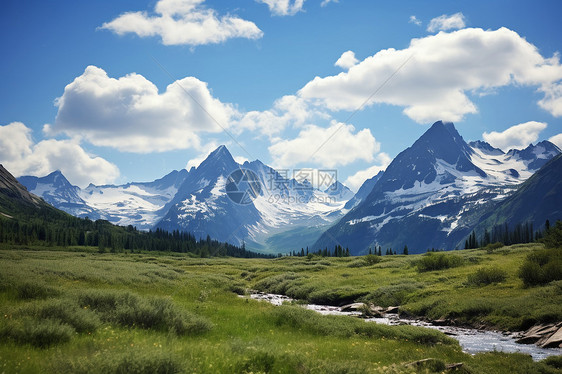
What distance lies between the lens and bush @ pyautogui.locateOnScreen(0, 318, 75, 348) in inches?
484

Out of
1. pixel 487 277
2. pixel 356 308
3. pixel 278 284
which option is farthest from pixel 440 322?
pixel 278 284

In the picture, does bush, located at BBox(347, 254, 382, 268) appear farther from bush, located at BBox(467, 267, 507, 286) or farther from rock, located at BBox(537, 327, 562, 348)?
rock, located at BBox(537, 327, 562, 348)

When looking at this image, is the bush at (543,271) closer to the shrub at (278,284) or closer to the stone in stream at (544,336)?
the stone in stream at (544,336)

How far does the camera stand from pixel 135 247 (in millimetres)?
192250

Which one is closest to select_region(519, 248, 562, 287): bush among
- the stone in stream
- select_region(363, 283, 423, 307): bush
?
select_region(363, 283, 423, 307): bush

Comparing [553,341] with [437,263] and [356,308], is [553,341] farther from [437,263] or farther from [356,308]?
[437,263]

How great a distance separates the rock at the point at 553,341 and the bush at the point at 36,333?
83.5 feet

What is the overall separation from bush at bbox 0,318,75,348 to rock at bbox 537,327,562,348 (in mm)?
25437

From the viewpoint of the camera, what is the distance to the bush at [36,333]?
1230 centimetres

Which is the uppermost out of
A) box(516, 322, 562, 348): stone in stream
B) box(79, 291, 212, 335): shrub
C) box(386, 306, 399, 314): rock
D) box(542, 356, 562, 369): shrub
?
box(79, 291, 212, 335): shrub

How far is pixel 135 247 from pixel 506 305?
188m

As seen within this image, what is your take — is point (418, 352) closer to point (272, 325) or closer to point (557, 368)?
point (557, 368)

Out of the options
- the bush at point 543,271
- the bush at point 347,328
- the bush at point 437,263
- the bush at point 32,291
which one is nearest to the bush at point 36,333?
the bush at point 32,291

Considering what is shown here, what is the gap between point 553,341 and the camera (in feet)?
72.1
